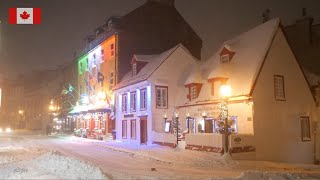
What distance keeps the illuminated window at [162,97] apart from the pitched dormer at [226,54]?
709cm

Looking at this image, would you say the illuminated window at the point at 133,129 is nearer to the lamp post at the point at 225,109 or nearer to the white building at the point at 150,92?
→ the white building at the point at 150,92

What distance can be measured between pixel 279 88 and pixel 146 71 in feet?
43.7

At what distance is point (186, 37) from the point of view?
49156 millimetres

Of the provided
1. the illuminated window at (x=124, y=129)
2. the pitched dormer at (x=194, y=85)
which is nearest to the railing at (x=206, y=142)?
the pitched dormer at (x=194, y=85)

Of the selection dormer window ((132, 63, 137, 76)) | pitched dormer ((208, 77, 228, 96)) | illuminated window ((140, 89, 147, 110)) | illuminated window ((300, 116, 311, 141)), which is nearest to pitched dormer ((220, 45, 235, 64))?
pitched dormer ((208, 77, 228, 96))

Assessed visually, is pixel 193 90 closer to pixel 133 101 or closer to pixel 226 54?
pixel 226 54

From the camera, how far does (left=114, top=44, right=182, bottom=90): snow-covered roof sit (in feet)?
119

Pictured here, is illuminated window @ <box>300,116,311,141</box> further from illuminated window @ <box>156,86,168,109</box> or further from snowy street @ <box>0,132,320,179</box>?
illuminated window @ <box>156,86,168,109</box>

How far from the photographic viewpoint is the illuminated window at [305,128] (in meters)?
30.7

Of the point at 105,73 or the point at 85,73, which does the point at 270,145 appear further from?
the point at 85,73

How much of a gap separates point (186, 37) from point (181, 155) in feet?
91.8

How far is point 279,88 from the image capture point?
2950cm

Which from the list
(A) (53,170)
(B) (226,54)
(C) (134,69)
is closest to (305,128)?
(B) (226,54)

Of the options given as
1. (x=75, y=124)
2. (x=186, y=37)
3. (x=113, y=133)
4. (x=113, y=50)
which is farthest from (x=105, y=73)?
(x=75, y=124)
